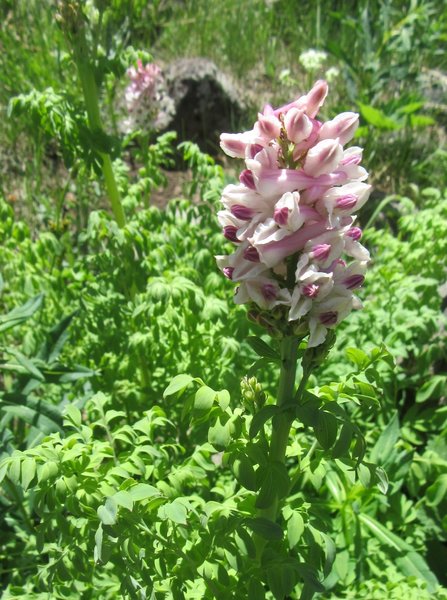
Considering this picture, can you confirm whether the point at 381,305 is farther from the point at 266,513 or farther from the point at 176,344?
the point at 266,513

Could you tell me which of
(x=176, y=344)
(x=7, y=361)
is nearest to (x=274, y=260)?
(x=176, y=344)

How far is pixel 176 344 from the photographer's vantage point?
2.56m

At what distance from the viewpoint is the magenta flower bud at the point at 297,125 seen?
52.0 inches

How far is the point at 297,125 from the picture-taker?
1324mm

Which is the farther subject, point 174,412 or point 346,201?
point 174,412

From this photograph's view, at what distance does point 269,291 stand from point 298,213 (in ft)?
0.59

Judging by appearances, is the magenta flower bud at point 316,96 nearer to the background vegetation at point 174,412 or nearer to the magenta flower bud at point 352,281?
the magenta flower bud at point 352,281

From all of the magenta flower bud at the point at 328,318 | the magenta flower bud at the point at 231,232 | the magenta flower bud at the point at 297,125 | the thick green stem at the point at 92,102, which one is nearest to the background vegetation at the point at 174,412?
the thick green stem at the point at 92,102

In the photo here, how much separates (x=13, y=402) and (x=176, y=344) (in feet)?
2.20

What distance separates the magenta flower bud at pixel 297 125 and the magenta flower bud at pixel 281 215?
170 millimetres

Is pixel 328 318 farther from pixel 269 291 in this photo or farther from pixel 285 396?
pixel 285 396

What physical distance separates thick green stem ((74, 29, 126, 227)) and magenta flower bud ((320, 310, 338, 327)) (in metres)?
1.60

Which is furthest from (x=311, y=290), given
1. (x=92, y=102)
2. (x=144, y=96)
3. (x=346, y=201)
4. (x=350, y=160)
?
(x=144, y=96)

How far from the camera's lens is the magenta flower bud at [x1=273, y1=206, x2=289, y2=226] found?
1.30m
